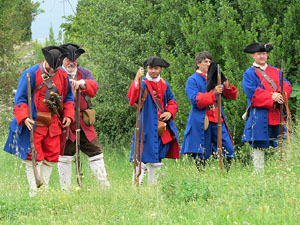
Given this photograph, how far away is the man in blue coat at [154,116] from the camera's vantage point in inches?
298

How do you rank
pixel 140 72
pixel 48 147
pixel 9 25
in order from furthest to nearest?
pixel 9 25 < pixel 140 72 < pixel 48 147

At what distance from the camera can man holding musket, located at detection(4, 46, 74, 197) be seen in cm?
665

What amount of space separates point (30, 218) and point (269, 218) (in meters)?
2.47

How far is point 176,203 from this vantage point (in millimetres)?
5539

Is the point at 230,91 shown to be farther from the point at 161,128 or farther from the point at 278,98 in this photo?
the point at 161,128

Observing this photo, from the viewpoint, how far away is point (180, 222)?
490cm

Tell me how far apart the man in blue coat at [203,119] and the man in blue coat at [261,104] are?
0.41 m

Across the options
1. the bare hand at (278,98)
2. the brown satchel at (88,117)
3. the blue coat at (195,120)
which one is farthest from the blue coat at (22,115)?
the bare hand at (278,98)

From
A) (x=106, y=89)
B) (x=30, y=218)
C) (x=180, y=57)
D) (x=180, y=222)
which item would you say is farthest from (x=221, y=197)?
(x=106, y=89)

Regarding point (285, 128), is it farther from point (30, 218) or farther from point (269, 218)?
point (30, 218)

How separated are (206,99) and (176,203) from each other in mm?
2477

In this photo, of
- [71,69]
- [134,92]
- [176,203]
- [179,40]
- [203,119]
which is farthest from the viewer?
[179,40]

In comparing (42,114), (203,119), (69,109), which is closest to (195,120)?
(203,119)

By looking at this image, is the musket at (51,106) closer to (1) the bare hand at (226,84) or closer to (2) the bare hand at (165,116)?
(2) the bare hand at (165,116)
